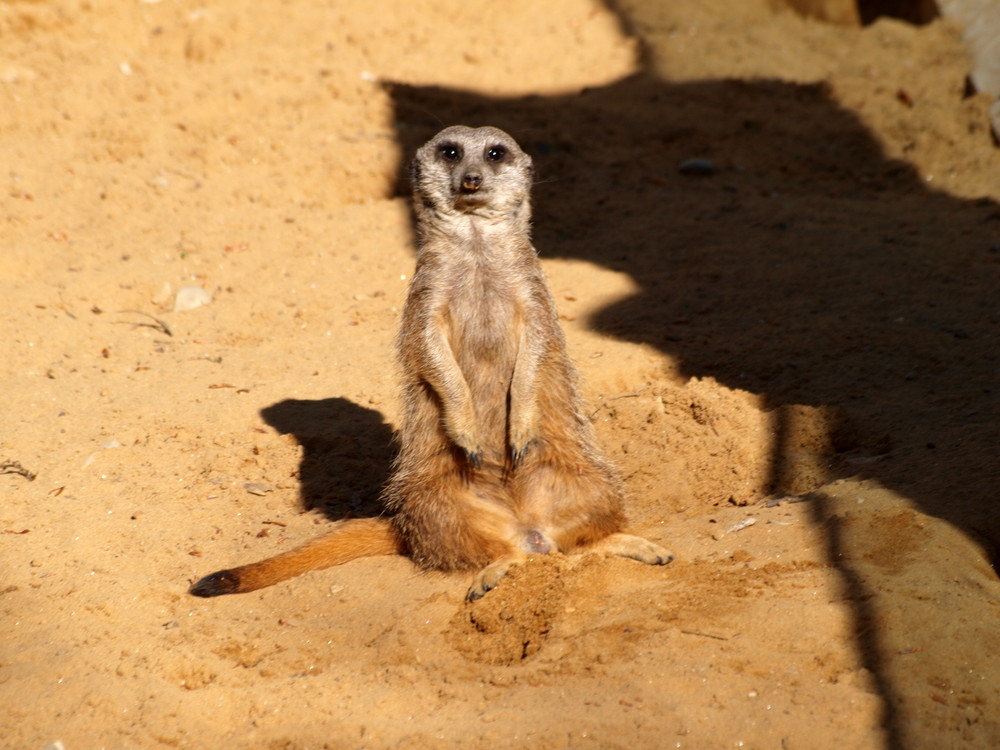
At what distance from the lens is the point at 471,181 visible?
123 inches

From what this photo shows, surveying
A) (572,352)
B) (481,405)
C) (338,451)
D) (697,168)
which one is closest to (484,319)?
(481,405)

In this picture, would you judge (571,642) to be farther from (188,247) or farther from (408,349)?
(188,247)

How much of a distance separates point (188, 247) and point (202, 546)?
259 cm

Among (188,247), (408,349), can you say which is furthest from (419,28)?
(408,349)

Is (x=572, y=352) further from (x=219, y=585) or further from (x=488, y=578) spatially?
(x=219, y=585)

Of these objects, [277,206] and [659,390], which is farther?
[277,206]

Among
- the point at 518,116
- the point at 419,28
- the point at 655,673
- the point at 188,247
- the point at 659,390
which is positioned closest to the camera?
the point at 655,673

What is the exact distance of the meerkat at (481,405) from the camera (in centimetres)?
322

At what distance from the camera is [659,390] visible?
4.27 m

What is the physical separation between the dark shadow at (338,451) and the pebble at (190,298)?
1.13 meters

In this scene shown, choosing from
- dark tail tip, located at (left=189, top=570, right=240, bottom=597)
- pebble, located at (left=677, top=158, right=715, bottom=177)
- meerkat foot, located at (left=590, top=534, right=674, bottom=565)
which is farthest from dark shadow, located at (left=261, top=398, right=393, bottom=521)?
pebble, located at (left=677, top=158, right=715, bottom=177)

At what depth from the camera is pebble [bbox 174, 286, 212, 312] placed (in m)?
5.14

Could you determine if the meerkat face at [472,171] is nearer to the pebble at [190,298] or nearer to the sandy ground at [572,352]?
the sandy ground at [572,352]

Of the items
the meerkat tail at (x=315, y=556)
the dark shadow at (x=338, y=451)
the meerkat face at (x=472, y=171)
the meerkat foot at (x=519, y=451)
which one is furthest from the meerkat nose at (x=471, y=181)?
the dark shadow at (x=338, y=451)
